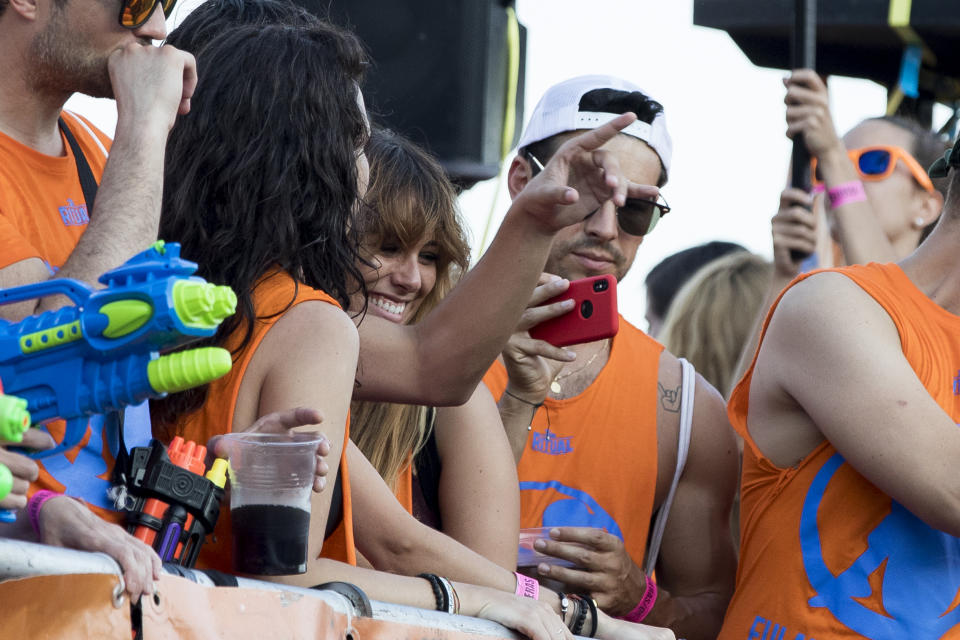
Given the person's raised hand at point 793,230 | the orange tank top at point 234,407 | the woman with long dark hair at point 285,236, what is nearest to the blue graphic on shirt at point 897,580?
the woman with long dark hair at point 285,236

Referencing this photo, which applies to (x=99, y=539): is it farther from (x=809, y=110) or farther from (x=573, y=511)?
(x=809, y=110)

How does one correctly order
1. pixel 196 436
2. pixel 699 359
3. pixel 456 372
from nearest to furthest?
pixel 196 436 → pixel 456 372 → pixel 699 359

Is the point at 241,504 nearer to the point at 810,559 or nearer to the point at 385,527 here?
the point at 385,527

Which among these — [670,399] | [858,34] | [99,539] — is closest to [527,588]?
[670,399]

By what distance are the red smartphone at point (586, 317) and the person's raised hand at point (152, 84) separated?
36.2 inches

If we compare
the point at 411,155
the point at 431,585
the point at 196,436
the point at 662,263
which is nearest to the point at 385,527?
the point at 431,585

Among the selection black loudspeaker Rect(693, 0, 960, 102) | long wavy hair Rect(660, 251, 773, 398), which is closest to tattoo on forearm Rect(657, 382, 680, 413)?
long wavy hair Rect(660, 251, 773, 398)

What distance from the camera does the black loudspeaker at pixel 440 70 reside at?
165 inches

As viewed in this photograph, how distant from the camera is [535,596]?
2.45 m

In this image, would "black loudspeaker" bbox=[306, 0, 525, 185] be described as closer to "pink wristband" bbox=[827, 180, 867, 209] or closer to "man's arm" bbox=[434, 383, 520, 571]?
"pink wristband" bbox=[827, 180, 867, 209]

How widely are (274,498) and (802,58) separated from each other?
8.04 ft

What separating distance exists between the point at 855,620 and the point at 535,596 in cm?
58

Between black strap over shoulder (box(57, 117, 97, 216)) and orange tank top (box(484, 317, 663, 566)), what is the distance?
110cm

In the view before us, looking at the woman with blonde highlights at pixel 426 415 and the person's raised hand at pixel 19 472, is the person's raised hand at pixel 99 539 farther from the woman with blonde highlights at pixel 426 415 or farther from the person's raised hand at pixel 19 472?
the woman with blonde highlights at pixel 426 415
